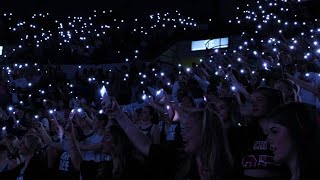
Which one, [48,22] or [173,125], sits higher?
[48,22]

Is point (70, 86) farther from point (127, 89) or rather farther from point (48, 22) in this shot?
point (48, 22)

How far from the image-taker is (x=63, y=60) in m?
19.1

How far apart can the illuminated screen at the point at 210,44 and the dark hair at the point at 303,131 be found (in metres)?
16.7

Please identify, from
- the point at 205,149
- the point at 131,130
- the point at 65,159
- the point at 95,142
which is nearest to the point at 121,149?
the point at 131,130

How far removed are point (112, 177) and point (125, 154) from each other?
267 millimetres

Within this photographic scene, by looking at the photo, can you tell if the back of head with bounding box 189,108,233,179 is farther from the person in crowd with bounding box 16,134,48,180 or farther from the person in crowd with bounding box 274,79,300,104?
the person in crowd with bounding box 16,134,48,180

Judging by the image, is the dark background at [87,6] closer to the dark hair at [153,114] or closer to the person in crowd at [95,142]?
the person in crowd at [95,142]

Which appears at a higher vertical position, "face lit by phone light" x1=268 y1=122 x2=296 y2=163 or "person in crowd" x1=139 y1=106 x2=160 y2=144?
"person in crowd" x1=139 y1=106 x2=160 y2=144

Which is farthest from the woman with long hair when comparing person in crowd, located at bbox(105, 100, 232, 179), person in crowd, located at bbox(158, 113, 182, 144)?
person in crowd, located at bbox(158, 113, 182, 144)

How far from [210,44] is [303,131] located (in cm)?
1773

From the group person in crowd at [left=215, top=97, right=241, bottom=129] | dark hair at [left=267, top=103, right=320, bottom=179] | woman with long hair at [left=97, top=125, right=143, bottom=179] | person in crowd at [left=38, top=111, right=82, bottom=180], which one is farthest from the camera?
person in crowd at [left=38, top=111, right=82, bottom=180]

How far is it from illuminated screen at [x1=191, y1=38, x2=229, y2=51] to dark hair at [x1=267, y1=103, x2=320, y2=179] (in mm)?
16748

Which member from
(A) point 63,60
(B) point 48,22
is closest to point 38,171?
(A) point 63,60

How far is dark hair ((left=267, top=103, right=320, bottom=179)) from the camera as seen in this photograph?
8.69 ft
